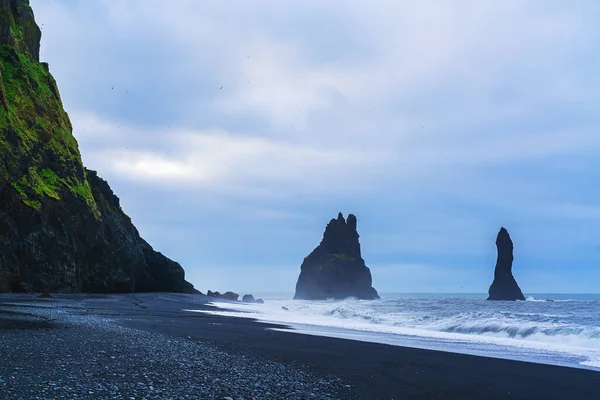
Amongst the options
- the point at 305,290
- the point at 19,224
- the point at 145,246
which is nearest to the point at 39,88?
the point at 19,224

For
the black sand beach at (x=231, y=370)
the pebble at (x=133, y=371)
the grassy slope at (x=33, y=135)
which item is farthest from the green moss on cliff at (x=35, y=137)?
the pebble at (x=133, y=371)

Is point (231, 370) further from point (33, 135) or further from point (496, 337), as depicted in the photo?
point (33, 135)

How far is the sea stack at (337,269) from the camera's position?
151m

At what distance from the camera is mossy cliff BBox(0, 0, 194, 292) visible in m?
36.0

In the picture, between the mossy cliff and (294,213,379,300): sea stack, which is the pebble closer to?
the mossy cliff

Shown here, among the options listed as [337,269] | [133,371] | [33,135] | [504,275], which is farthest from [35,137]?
[504,275]

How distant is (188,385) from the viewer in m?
7.89

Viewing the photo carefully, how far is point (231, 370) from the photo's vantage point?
9617 mm

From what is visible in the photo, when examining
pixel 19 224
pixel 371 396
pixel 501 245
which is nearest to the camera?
pixel 371 396

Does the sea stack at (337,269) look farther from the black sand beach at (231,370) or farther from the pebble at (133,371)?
the pebble at (133,371)

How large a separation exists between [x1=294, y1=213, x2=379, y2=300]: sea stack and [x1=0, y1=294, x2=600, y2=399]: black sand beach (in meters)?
136

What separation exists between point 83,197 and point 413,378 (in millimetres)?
43026

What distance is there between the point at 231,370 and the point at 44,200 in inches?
1412

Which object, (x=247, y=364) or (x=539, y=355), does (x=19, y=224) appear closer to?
(x=247, y=364)
